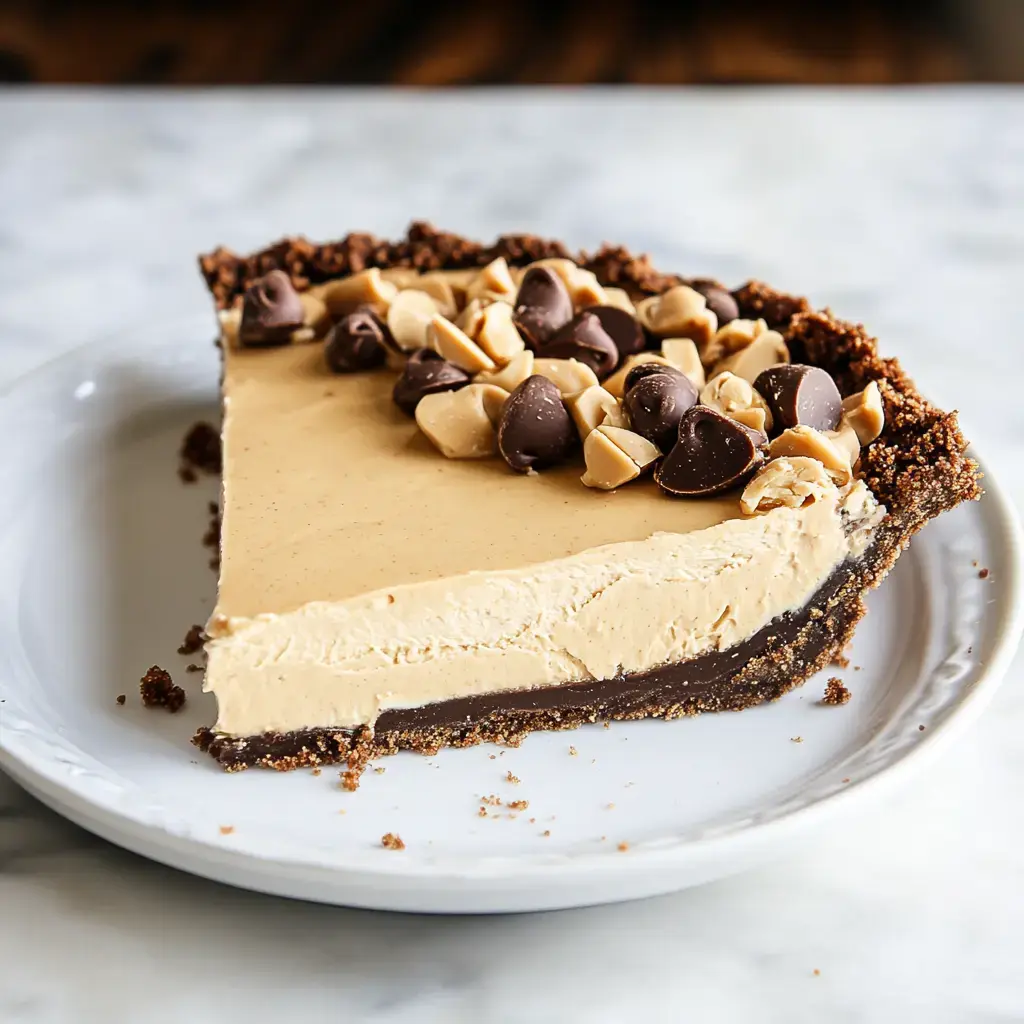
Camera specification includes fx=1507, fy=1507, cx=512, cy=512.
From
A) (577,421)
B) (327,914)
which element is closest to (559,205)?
(577,421)

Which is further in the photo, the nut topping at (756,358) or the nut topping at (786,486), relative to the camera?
the nut topping at (756,358)

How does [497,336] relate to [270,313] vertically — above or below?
above

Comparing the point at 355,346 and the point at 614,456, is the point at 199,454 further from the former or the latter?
the point at 614,456

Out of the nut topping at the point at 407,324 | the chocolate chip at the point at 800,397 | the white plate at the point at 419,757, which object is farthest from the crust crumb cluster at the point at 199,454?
the chocolate chip at the point at 800,397

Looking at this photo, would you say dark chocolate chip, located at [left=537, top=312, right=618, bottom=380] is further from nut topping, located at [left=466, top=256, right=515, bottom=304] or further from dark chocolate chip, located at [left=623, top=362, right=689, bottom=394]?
nut topping, located at [left=466, top=256, right=515, bottom=304]

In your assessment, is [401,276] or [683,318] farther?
[401,276]

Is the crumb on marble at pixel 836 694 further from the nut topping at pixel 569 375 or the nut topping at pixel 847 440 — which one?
the nut topping at pixel 569 375

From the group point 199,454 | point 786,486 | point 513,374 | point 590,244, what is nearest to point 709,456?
point 786,486
